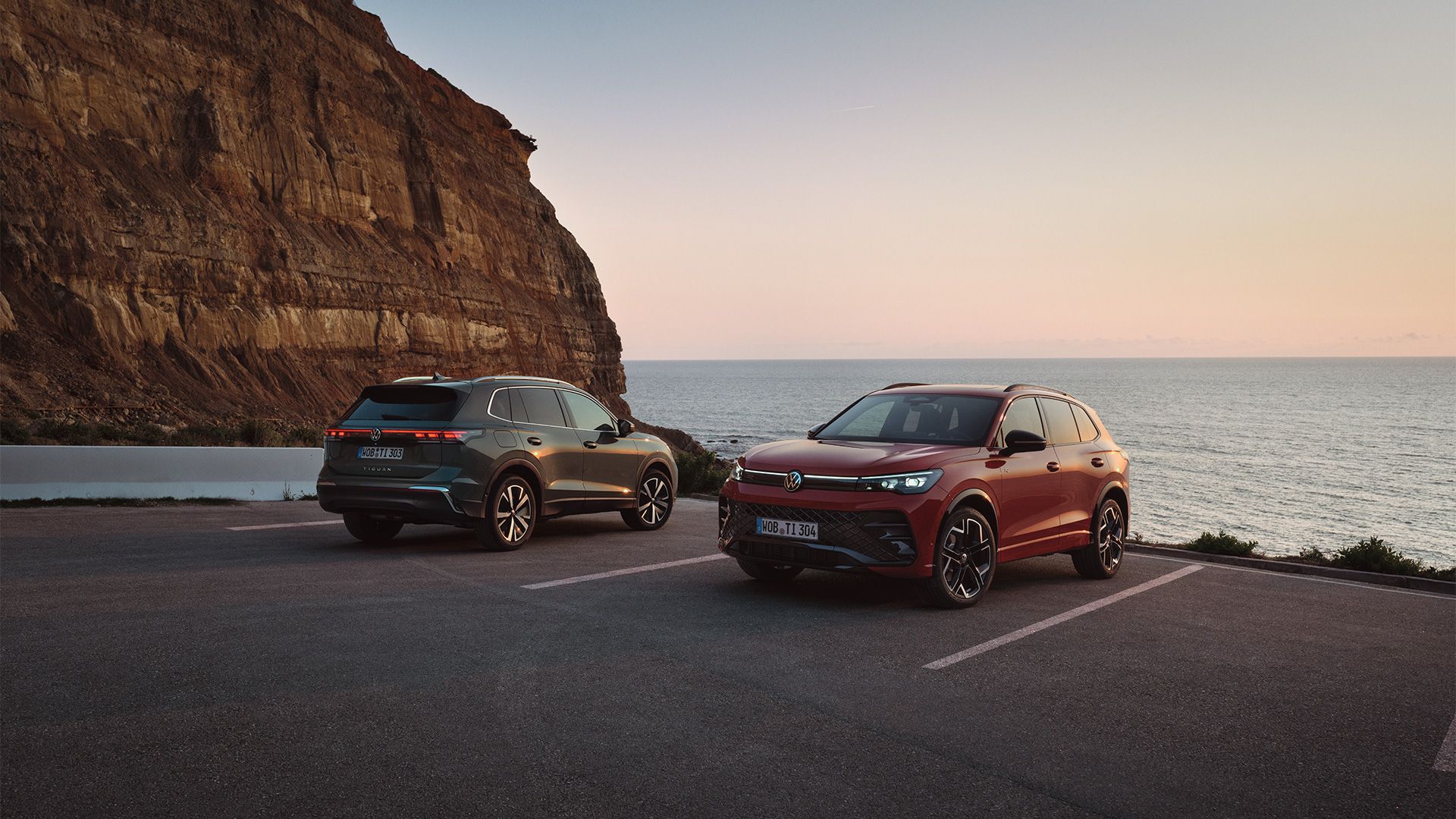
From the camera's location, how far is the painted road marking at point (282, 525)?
11.5 metres

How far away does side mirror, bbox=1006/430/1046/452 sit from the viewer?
8109 mm

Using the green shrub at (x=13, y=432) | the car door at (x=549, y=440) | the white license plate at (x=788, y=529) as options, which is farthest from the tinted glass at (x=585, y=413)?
the green shrub at (x=13, y=432)

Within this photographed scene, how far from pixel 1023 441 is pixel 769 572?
2348 millimetres

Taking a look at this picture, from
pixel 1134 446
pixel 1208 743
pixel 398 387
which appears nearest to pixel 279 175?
pixel 398 387

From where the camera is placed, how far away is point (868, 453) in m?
7.82

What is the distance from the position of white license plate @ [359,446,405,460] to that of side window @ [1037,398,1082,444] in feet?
19.5

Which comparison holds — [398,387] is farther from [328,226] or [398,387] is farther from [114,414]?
[328,226]

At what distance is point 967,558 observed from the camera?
7.83 meters

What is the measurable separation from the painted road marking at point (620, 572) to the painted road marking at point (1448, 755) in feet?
19.1

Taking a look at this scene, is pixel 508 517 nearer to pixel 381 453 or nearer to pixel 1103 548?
pixel 381 453

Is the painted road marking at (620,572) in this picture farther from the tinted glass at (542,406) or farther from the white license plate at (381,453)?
the white license plate at (381,453)

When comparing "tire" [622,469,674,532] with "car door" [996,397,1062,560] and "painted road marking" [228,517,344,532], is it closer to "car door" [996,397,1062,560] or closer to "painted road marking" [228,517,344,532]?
"painted road marking" [228,517,344,532]

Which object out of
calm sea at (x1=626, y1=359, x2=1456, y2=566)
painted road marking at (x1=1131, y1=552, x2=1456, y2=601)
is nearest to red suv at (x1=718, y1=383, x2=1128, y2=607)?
painted road marking at (x1=1131, y1=552, x2=1456, y2=601)

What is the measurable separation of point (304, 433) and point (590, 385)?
110 ft
